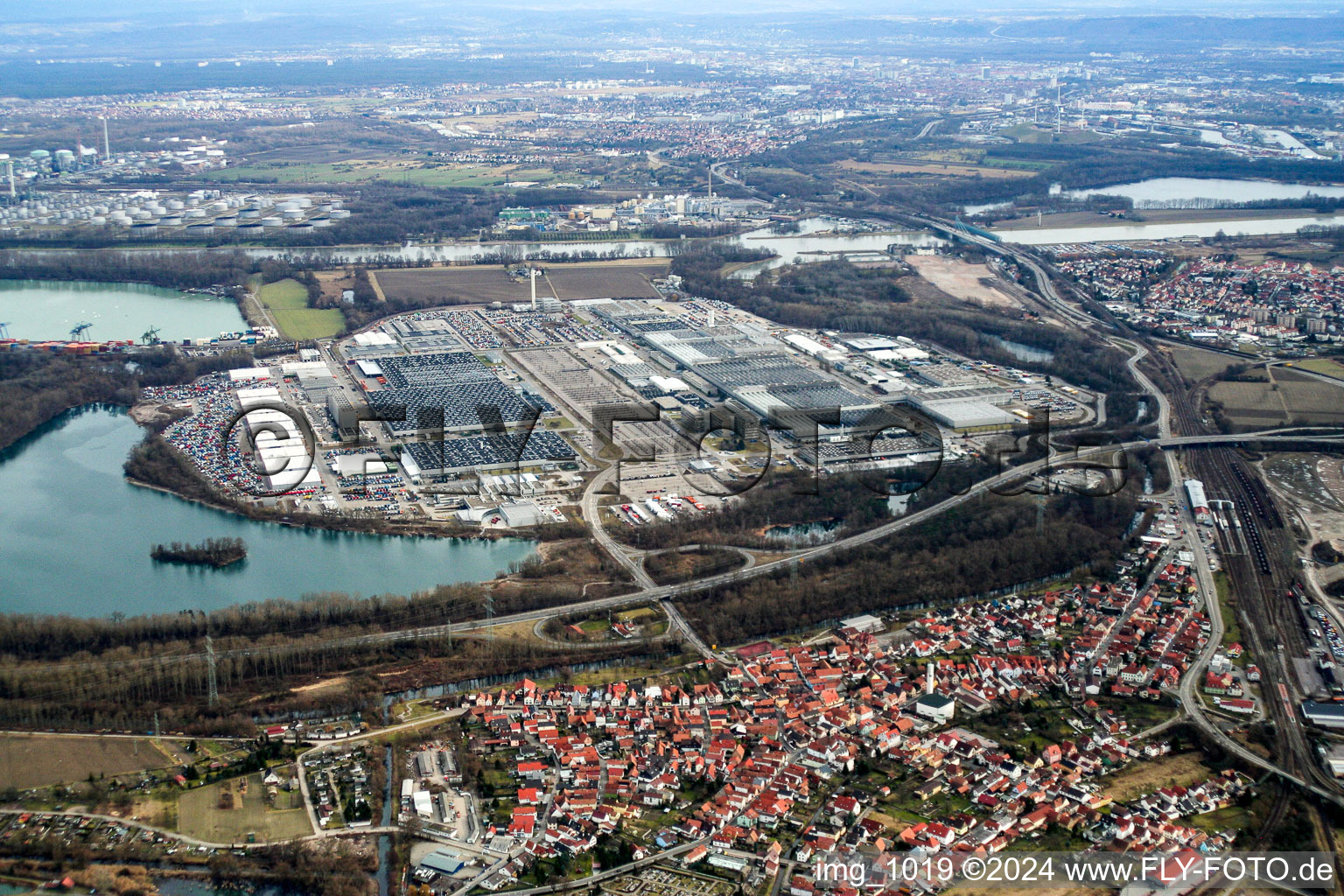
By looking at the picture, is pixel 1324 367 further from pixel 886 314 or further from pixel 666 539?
pixel 666 539

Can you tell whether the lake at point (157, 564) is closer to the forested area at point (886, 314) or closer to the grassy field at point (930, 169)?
the forested area at point (886, 314)

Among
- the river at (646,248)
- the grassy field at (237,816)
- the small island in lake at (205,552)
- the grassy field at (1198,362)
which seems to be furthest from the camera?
the river at (646,248)

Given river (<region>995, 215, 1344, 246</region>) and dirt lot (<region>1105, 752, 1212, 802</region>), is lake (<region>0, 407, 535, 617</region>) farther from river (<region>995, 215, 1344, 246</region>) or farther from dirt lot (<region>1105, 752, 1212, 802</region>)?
river (<region>995, 215, 1344, 246</region>)

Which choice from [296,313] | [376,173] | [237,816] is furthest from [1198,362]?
[376,173]

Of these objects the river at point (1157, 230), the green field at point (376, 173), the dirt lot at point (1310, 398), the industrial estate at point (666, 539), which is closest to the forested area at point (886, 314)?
the industrial estate at point (666, 539)

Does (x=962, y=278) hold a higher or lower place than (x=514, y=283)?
lower

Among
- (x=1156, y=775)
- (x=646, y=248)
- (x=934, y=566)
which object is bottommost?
(x=1156, y=775)
